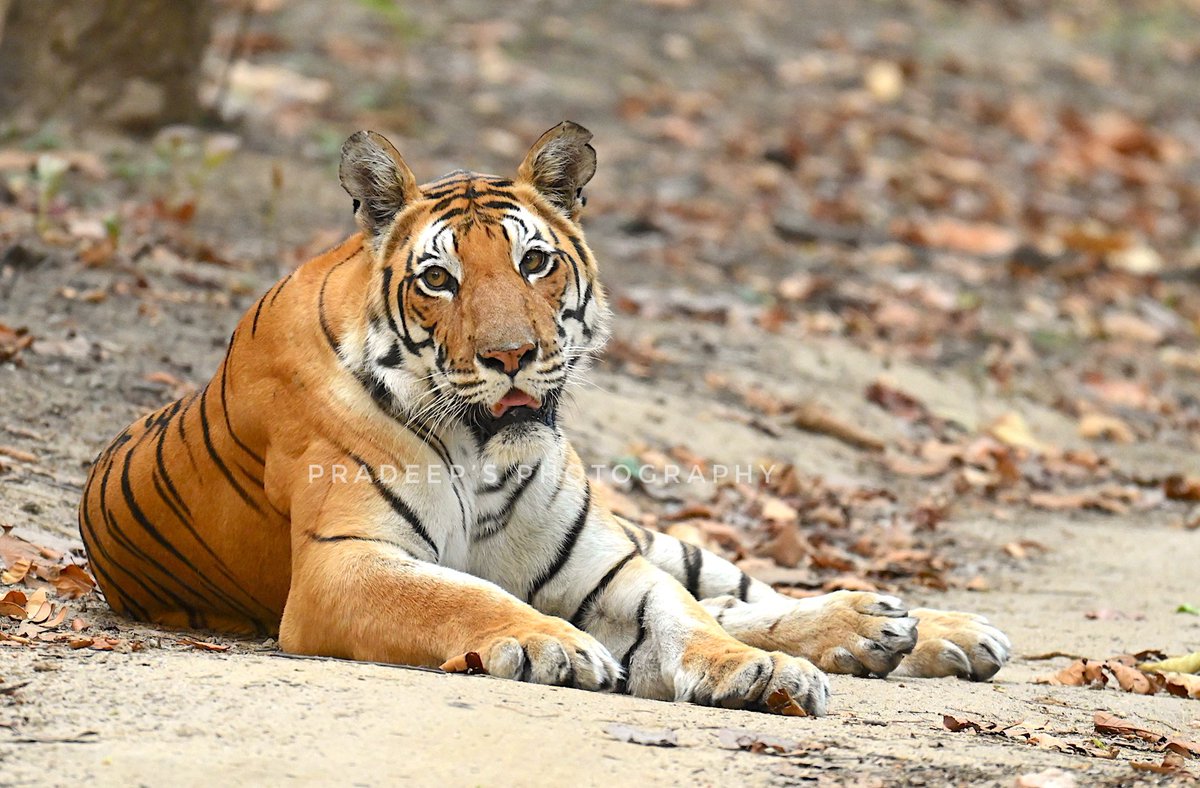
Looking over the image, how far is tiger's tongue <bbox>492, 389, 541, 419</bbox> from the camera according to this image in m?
3.67

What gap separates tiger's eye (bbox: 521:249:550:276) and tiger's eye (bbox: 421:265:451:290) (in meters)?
0.19

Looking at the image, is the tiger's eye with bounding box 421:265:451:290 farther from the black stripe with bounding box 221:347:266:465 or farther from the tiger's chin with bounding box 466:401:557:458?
the black stripe with bounding box 221:347:266:465

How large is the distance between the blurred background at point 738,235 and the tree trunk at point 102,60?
0.06ft

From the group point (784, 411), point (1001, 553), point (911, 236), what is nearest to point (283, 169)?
point (784, 411)

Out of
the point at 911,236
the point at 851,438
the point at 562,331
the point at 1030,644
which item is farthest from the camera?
the point at 911,236

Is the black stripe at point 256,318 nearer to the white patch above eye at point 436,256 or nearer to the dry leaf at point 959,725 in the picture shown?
the white patch above eye at point 436,256

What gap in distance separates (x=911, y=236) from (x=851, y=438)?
12.8 feet

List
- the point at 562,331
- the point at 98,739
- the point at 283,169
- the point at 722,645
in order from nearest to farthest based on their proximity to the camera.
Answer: the point at 98,739, the point at 722,645, the point at 562,331, the point at 283,169

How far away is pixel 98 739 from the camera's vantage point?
273 centimetres

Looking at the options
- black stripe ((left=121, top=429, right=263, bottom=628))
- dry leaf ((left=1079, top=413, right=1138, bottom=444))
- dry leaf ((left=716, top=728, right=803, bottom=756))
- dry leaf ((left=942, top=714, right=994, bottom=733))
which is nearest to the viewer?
dry leaf ((left=716, top=728, right=803, bottom=756))

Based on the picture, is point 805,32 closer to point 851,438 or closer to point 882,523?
point 851,438

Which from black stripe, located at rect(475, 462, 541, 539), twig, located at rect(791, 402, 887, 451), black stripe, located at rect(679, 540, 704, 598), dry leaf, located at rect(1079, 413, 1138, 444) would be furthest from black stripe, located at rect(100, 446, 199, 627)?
dry leaf, located at rect(1079, 413, 1138, 444)

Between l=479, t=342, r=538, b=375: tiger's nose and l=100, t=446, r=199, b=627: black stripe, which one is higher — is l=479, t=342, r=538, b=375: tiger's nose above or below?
above

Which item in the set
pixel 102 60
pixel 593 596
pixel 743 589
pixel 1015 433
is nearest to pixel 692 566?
pixel 743 589
